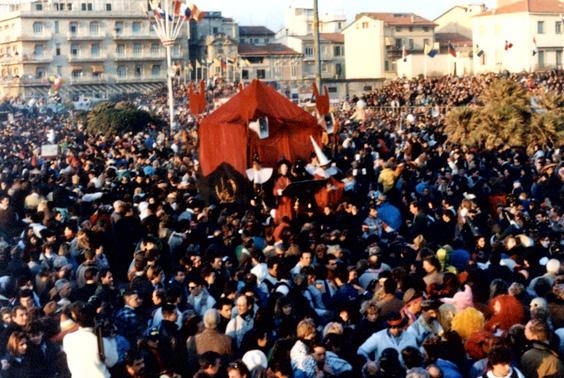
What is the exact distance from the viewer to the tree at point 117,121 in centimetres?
3156

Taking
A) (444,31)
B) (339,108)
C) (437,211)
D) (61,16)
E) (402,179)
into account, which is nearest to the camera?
(437,211)

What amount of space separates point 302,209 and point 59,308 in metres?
6.56

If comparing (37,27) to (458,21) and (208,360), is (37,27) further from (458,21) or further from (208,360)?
(208,360)

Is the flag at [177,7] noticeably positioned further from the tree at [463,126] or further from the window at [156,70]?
the window at [156,70]

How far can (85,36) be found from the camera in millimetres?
67438

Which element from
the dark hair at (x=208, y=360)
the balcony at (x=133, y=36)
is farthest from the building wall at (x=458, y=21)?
the dark hair at (x=208, y=360)

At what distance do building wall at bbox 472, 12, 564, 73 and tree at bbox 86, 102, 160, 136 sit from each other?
29686 mm

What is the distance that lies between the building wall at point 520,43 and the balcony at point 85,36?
30.1 m

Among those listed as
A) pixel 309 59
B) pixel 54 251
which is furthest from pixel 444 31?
pixel 54 251

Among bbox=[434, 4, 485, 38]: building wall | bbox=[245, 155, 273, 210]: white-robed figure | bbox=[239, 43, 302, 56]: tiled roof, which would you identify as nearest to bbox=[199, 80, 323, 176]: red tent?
bbox=[245, 155, 273, 210]: white-robed figure

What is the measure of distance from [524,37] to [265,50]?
23355 mm

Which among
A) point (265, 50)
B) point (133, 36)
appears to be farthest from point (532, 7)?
point (133, 36)

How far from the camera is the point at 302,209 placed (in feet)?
44.7

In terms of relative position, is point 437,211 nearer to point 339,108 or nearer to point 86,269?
point 86,269
